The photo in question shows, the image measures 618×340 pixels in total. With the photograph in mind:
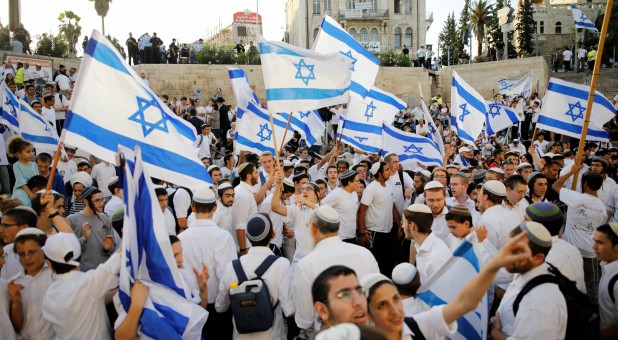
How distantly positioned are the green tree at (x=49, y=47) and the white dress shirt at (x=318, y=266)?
2561 centimetres

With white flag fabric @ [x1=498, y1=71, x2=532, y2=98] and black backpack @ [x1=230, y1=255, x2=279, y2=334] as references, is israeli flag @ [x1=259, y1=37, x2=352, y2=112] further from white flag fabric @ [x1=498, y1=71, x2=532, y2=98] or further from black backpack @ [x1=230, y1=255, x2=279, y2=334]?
white flag fabric @ [x1=498, y1=71, x2=532, y2=98]

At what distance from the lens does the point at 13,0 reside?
85.0ft

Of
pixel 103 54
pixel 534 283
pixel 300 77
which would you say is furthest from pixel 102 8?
pixel 534 283

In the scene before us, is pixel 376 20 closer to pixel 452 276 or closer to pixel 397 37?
pixel 397 37

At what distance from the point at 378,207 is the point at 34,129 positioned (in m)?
5.56

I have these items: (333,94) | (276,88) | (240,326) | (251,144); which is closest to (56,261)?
(240,326)

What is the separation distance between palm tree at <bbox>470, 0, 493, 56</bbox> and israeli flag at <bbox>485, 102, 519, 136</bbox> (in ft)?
128

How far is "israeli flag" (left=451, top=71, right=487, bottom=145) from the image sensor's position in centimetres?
943

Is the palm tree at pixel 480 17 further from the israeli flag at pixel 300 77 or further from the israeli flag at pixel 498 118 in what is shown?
the israeli flag at pixel 300 77

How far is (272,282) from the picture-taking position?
14.1 feet

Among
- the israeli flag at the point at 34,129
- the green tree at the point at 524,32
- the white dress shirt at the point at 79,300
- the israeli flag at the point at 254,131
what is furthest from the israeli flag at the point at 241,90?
the green tree at the point at 524,32

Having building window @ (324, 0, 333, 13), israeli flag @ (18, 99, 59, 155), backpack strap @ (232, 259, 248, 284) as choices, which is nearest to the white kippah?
backpack strap @ (232, 259, 248, 284)

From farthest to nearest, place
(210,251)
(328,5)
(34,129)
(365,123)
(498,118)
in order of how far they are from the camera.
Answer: (328,5) → (498,118) → (365,123) → (34,129) → (210,251)

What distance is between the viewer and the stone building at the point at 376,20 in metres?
55.1
